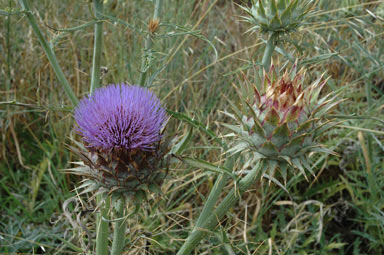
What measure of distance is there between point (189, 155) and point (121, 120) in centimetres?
139

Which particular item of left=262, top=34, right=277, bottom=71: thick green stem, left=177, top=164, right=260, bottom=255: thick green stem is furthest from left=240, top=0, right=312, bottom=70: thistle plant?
left=177, top=164, right=260, bottom=255: thick green stem

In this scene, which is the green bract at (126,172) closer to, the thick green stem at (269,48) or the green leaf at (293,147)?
→ the green leaf at (293,147)

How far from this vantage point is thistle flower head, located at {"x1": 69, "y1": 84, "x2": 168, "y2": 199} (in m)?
1.63

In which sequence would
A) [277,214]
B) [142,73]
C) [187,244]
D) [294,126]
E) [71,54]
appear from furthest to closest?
[71,54] < [277,214] < [142,73] < [187,244] < [294,126]

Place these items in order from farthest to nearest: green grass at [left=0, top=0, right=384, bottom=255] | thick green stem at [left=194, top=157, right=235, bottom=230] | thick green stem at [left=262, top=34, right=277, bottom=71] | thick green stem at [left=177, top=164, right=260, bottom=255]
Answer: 1. green grass at [left=0, top=0, right=384, bottom=255]
2. thick green stem at [left=262, top=34, right=277, bottom=71]
3. thick green stem at [left=194, top=157, right=235, bottom=230]
4. thick green stem at [left=177, top=164, right=260, bottom=255]

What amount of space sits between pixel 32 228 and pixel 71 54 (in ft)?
4.83

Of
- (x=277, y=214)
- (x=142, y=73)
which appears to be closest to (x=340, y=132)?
(x=277, y=214)

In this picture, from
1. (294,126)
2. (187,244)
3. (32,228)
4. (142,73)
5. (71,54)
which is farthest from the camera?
(71,54)

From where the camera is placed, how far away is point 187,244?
1.82 meters

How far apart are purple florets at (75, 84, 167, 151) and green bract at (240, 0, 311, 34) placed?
0.62 meters

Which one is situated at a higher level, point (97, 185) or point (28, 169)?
point (97, 185)

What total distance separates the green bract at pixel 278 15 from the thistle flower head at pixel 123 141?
0.64m

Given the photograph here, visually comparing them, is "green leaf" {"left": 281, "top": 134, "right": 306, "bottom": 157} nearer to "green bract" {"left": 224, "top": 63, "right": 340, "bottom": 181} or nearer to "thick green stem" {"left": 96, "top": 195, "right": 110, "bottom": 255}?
"green bract" {"left": 224, "top": 63, "right": 340, "bottom": 181}

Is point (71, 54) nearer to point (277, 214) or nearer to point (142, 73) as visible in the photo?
point (142, 73)
